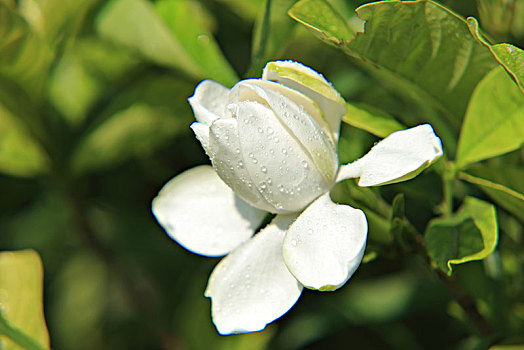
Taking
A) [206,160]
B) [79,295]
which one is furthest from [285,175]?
[79,295]

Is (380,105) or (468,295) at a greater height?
(380,105)

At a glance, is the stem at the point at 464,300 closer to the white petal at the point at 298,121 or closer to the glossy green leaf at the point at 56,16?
the white petal at the point at 298,121

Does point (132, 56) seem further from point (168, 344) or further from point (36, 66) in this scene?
point (168, 344)

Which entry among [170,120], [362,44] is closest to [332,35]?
[362,44]

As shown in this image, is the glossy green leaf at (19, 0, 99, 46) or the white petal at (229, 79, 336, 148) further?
the glossy green leaf at (19, 0, 99, 46)

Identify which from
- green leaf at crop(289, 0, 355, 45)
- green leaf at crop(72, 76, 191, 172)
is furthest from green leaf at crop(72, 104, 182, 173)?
green leaf at crop(289, 0, 355, 45)

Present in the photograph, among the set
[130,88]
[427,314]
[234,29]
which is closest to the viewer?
[130,88]

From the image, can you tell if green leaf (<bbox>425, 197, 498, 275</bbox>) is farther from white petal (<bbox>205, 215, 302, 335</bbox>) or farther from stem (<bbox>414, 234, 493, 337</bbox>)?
white petal (<bbox>205, 215, 302, 335</bbox>)

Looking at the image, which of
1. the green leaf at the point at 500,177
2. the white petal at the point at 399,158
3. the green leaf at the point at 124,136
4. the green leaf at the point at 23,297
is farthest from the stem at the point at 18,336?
the green leaf at the point at 500,177
